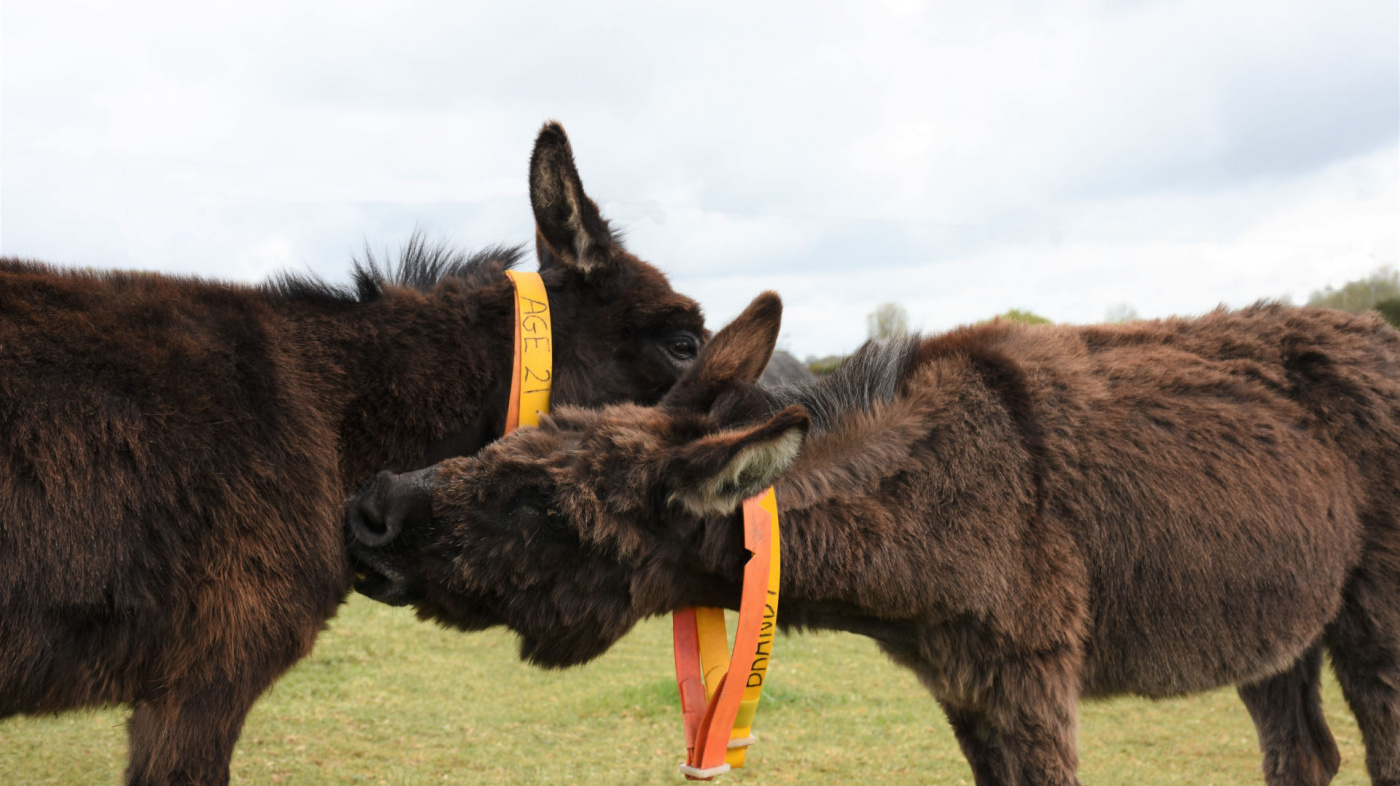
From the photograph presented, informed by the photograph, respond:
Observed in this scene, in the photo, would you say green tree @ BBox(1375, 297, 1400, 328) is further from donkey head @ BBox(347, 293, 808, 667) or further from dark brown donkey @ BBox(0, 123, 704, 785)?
donkey head @ BBox(347, 293, 808, 667)

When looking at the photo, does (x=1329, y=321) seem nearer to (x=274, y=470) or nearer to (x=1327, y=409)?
(x=1327, y=409)

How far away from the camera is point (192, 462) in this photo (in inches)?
127

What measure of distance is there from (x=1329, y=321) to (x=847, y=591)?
111 inches

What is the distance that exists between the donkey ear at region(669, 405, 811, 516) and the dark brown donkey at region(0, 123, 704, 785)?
48.9 inches

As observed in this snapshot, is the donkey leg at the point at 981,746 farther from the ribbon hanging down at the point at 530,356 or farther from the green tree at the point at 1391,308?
the green tree at the point at 1391,308

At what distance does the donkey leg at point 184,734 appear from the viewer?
10.7 ft

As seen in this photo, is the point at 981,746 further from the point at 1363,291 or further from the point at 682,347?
the point at 1363,291

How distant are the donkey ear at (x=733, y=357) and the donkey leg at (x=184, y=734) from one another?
176cm

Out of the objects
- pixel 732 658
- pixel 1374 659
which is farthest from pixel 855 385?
pixel 1374 659

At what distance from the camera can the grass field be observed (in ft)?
20.2

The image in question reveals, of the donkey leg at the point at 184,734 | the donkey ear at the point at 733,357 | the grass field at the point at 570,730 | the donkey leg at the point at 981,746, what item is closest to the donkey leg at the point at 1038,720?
the donkey leg at the point at 981,746

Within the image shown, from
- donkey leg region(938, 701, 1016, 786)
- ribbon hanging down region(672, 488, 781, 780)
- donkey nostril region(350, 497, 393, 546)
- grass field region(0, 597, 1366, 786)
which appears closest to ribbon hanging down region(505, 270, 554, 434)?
donkey nostril region(350, 497, 393, 546)

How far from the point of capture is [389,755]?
641 cm

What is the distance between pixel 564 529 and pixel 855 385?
129 cm
